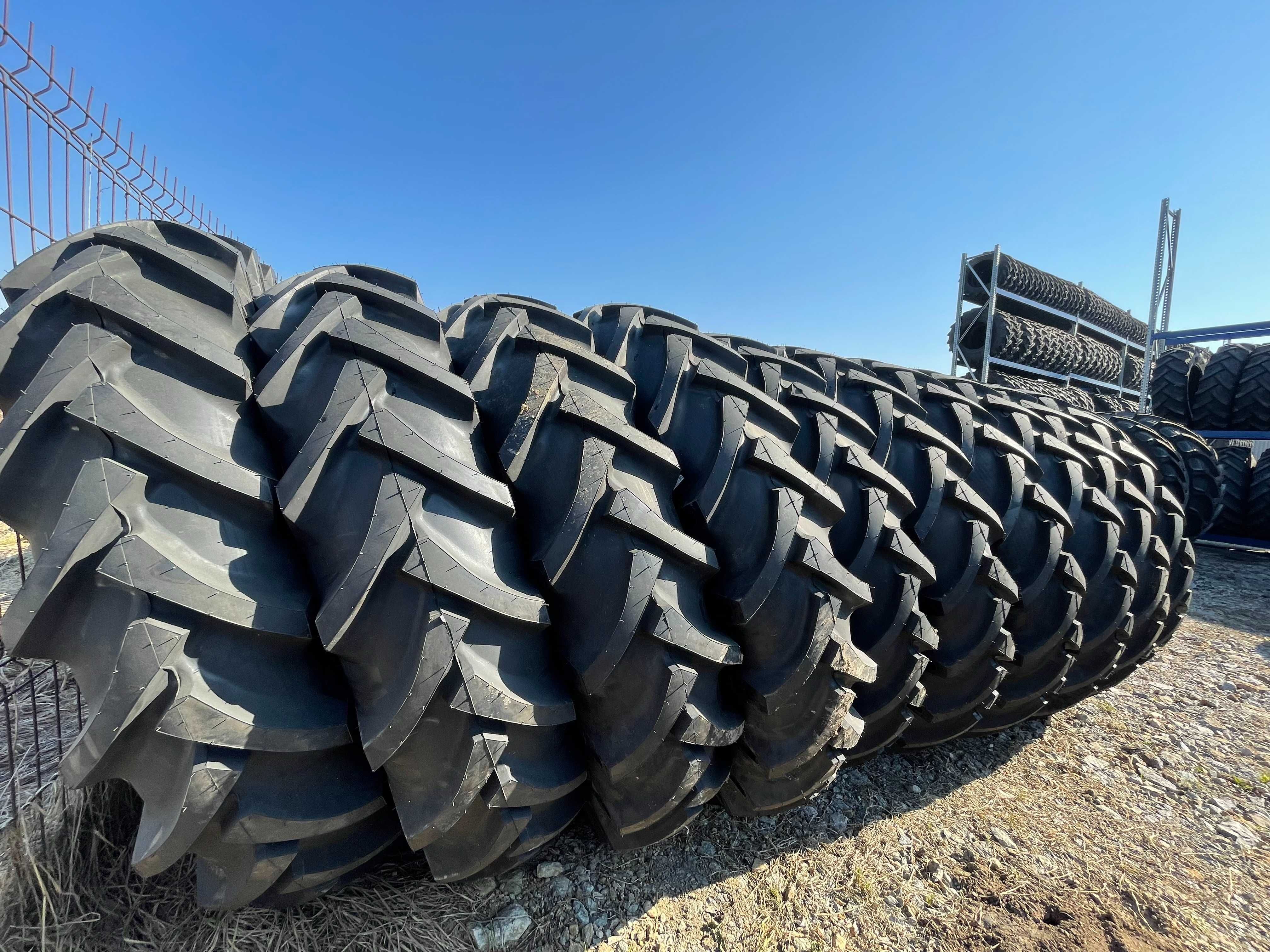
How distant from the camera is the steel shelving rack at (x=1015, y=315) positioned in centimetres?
1012

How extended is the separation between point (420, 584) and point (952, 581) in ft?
4.28

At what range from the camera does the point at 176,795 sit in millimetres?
815

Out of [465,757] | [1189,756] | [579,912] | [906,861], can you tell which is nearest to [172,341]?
[465,757]

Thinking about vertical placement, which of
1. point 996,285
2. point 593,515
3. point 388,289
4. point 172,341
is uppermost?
point 996,285

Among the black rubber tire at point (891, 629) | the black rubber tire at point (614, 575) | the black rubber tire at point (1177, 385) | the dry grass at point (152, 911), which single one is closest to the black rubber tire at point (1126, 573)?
the black rubber tire at point (891, 629)

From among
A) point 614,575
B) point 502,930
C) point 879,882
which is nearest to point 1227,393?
point 879,882

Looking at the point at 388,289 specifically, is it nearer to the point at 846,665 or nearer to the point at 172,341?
the point at 172,341

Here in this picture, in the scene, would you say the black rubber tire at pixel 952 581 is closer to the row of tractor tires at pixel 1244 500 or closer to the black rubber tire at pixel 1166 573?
the black rubber tire at pixel 1166 573

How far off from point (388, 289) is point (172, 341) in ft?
1.66

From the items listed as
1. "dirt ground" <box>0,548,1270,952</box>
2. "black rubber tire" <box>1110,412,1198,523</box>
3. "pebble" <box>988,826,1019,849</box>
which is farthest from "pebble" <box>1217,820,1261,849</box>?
"black rubber tire" <box>1110,412,1198,523</box>

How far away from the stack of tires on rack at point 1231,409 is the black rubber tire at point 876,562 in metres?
5.07

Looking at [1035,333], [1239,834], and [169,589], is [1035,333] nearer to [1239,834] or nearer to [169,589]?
[1239,834]

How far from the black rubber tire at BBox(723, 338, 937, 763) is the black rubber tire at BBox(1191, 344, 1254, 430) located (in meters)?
7.32

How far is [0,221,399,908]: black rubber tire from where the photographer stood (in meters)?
0.78
